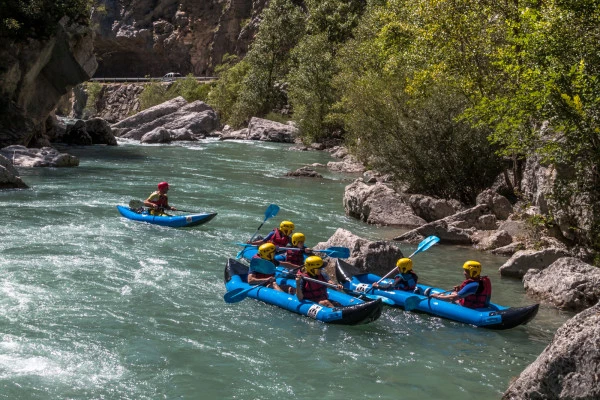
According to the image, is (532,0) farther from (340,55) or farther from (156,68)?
(156,68)

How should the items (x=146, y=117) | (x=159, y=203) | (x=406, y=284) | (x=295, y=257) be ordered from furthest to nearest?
(x=146, y=117) < (x=159, y=203) < (x=295, y=257) < (x=406, y=284)

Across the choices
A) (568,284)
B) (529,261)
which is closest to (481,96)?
(529,261)

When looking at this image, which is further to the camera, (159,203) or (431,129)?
(431,129)

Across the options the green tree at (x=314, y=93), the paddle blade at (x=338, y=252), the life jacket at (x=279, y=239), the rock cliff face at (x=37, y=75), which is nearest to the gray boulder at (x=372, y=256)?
the paddle blade at (x=338, y=252)

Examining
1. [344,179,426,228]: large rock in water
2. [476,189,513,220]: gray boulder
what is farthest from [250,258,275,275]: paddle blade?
[476,189,513,220]: gray boulder

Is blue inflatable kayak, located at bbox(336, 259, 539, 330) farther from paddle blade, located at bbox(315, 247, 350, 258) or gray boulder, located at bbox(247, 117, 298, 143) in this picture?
gray boulder, located at bbox(247, 117, 298, 143)

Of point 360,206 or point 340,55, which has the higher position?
point 340,55

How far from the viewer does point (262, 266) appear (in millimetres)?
10258

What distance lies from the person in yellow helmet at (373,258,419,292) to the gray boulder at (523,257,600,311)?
6.58 feet

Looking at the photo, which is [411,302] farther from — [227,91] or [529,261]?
[227,91]

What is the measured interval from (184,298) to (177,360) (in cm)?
232

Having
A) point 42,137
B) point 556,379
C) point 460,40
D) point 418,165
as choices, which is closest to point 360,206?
point 418,165

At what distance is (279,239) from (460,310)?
379 cm

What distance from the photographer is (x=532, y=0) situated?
12641 mm
